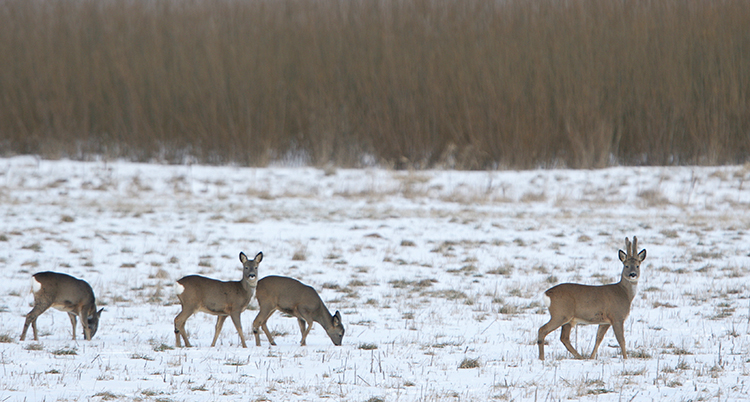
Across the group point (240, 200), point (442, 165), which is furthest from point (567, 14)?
point (240, 200)

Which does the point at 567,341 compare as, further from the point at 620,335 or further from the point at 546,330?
the point at 620,335

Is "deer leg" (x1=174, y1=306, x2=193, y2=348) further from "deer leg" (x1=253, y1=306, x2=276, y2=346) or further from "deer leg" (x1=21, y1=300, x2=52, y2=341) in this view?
"deer leg" (x1=21, y1=300, x2=52, y2=341)

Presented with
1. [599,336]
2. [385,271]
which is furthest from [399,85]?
[599,336]

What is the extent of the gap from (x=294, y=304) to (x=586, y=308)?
258cm

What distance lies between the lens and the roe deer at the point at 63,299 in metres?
6.81

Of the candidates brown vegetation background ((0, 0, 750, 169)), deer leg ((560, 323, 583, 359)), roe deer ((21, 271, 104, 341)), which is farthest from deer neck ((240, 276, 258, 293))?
brown vegetation background ((0, 0, 750, 169))

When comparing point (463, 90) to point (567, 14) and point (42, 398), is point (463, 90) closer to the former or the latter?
point (567, 14)

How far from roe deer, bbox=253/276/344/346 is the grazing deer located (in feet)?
6.23

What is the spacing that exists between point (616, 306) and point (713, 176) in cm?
1361

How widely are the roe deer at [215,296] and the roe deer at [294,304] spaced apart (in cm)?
16

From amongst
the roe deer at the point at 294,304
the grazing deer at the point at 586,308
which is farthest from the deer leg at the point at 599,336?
the roe deer at the point at 294,304

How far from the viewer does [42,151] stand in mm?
22219

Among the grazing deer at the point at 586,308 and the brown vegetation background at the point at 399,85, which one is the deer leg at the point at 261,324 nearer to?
the grazing deer at the point at 586,308

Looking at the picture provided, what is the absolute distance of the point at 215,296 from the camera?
6.97m
